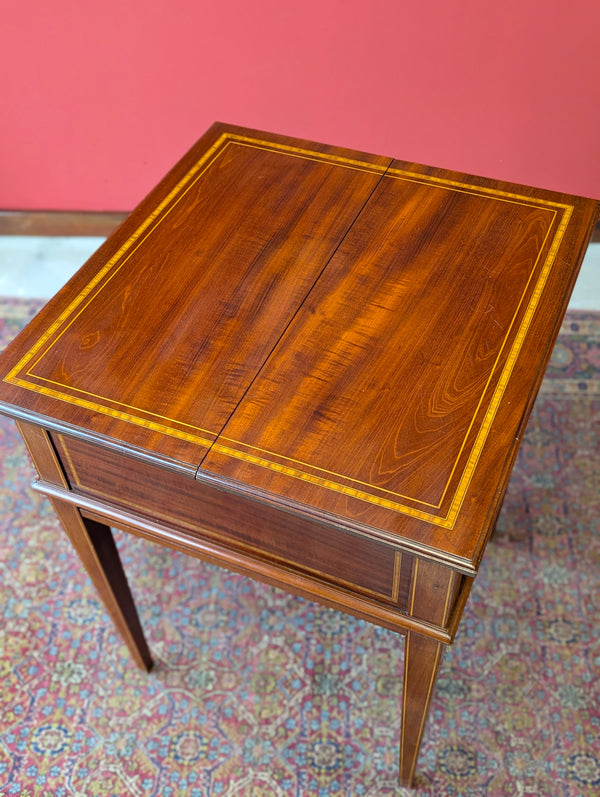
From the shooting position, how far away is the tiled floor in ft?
9.06

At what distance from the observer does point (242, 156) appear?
1772 millimetres

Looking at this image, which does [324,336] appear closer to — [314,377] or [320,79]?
[314,377]

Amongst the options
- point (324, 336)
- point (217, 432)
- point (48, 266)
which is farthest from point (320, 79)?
point (217, 432)

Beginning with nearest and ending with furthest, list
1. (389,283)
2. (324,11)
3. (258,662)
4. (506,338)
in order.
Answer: (506,338) < (389,283) < (258,662) < (324,11)

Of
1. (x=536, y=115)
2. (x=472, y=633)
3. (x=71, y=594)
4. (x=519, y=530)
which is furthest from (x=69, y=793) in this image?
(x=536, y=115)

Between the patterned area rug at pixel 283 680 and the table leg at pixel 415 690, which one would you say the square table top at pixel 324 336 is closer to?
the table leg at pixel 415 690

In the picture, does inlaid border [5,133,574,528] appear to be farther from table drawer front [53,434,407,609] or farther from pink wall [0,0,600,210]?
pink wall [0,0,600,210]

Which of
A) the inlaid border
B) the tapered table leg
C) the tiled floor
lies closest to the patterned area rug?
the tapered table leg

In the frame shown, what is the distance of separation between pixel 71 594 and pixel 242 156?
1154mm

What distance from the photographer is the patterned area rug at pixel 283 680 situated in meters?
1.81

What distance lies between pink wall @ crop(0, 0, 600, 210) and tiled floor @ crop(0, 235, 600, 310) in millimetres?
306

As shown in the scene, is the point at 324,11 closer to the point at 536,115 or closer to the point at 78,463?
the point at 536,115

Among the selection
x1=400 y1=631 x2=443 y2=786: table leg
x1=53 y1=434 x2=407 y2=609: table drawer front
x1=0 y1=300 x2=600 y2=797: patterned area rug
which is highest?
x1=53 y1=434 x2=407 y2=609: table drawer front

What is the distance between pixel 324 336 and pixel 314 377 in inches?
3.8
